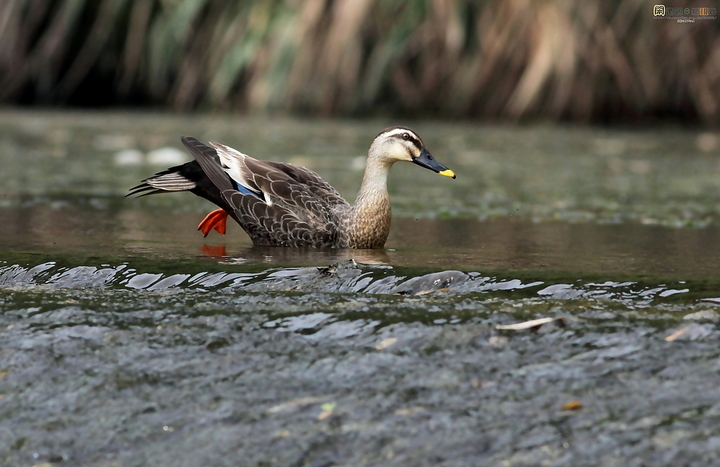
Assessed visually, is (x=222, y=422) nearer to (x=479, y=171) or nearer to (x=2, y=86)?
(x=479, y=171)

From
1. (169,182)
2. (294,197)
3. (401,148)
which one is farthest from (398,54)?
(294,197)

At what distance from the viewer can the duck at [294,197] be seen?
5.14 metres

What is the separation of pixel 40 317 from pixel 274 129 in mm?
8130

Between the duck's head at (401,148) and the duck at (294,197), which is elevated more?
the duck's head at (401,148)

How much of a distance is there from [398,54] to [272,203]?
720 cm

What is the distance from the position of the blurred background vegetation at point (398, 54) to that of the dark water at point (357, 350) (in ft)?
21.5

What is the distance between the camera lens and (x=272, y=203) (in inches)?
203

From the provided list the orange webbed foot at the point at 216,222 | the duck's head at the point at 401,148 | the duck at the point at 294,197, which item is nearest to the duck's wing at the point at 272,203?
the duck at the point at 294,197

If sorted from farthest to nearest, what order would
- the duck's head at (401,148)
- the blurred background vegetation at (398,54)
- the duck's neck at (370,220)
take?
the blurred background vegetation at (398,54) → the duck's head at (401,148) → the duck's neck at (370,220)

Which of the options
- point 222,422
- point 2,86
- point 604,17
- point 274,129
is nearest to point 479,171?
point 274,129

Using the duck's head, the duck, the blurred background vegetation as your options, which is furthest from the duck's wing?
the blurred background vegetation

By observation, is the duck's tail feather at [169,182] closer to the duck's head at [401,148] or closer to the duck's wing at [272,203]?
the duck's wing at [272,203]

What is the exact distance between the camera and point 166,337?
3252 millimetres

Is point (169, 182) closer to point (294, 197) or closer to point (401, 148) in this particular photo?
point (294, 197)
